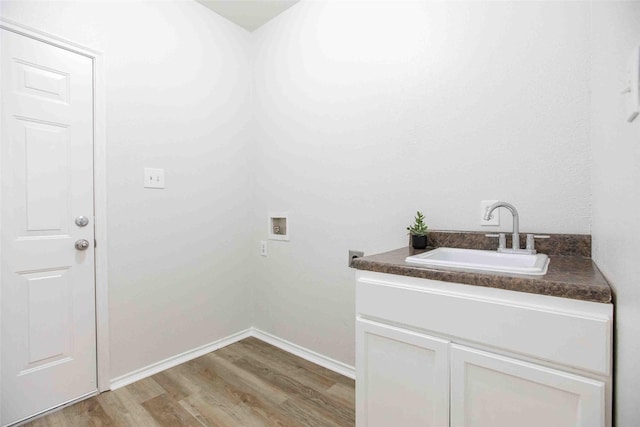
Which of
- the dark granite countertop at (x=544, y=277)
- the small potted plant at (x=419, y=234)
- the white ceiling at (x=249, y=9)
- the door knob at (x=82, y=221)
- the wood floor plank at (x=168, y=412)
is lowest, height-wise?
the wood floor plank at (x=168, y=412)

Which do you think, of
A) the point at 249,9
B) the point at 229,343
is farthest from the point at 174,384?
the point at 249,9

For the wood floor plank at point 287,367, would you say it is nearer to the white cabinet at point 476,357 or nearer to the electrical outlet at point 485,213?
the white cabinet at point 476,357

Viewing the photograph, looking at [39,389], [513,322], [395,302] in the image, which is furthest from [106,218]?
[513,322]

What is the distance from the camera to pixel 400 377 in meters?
1.03

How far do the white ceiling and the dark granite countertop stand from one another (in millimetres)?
1966

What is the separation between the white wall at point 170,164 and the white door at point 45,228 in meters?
0.12

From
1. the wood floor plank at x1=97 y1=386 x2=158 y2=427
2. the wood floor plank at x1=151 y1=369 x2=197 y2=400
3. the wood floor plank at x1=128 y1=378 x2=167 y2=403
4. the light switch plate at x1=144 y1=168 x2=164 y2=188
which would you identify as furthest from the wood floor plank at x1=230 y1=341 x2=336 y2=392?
the light switch plate at x1=144 y1=168 x2=164 y2=188

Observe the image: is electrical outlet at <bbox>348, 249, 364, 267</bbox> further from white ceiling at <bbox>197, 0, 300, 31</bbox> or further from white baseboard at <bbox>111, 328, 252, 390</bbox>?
white ceiling at <bbox>197, 0, 300, 31</bbox>

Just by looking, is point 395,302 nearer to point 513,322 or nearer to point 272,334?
point 513,322

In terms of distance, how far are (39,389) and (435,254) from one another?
200 centimetres

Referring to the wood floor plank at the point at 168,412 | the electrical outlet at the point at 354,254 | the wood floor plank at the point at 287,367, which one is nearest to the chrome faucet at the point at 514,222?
the electrical outlet at the point at 354,254

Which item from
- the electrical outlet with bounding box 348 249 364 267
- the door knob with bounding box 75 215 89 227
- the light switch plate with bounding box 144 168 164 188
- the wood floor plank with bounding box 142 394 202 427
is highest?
the light switch plate with bounding box 144 168 164 188

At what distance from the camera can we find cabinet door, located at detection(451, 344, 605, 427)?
0.72 m

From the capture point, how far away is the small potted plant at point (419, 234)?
4.66ft
